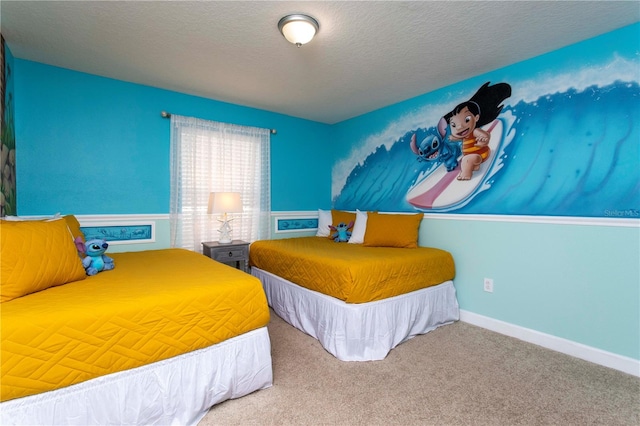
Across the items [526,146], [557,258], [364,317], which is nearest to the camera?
[364,317]

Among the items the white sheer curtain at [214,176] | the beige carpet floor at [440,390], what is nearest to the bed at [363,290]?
the beige carpet floor at [440,390]

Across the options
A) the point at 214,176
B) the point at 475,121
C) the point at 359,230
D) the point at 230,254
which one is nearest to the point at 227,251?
the point at 230,254

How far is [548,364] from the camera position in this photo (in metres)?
2.06

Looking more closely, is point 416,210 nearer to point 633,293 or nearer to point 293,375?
point 633,293

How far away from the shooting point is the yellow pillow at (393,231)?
300 cm

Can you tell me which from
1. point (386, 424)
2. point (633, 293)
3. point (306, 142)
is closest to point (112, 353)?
point (386, 424)

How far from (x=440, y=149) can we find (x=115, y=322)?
3.02 metres

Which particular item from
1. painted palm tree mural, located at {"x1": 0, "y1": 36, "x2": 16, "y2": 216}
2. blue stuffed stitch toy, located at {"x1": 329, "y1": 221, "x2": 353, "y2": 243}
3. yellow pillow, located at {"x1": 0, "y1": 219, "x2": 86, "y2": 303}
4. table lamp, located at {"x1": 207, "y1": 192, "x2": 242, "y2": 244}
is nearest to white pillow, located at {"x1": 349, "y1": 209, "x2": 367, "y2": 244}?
blue stuffed stitch toy, located at {"x1": 329, "y1": 221, "x2": 353, "y2": 243}

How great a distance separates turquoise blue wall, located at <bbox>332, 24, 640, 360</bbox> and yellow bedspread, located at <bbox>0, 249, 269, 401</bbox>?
206cm

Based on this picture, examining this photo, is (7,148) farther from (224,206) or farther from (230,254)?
(230,254)

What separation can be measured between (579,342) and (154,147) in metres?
4.06

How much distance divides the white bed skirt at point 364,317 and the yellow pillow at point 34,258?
1565mm

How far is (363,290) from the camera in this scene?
2.16 meters

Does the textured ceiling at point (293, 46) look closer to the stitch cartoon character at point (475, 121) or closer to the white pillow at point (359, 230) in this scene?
the stitch cartoon character at point (475, 121)
